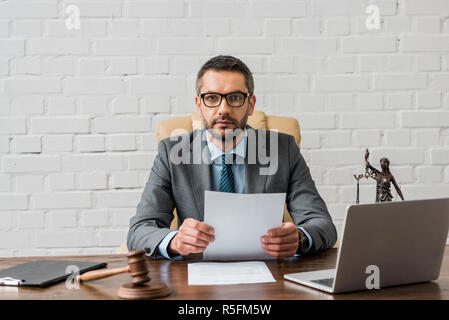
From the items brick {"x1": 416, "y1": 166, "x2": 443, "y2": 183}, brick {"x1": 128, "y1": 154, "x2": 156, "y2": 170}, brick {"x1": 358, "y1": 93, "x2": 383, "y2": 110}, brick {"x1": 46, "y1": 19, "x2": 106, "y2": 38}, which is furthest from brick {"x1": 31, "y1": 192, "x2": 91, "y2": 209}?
brick {"x1": 416, "y1": 166, "x2": 443, "y2": 183}

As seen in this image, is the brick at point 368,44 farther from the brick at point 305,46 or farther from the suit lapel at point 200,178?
the suit lapel at point 200,178

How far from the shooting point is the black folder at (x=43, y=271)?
1017 mm

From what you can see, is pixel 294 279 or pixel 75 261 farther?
pixel 75 261

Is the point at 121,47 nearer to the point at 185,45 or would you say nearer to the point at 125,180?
the point at 185,45

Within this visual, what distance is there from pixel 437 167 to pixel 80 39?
1916mm

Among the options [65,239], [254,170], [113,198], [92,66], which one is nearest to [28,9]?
[92,66]

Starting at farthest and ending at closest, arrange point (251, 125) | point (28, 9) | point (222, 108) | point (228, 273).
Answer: point (28, 9)
point (251, 125)
point (222, 108)
point (228, 273)

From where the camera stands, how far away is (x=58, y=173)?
7.65 ft

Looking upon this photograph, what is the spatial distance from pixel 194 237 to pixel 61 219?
4.57ft

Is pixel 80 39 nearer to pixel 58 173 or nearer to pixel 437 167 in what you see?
pixel 58 173

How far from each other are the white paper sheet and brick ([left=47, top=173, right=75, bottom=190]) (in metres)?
1.34

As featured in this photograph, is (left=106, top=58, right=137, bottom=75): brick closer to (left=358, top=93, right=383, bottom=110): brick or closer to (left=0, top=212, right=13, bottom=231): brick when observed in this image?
(left=0, top=212, right=13, bottom=231): brick

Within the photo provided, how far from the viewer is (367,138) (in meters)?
2.39

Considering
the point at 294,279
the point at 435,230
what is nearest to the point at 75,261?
the point at 294,279
